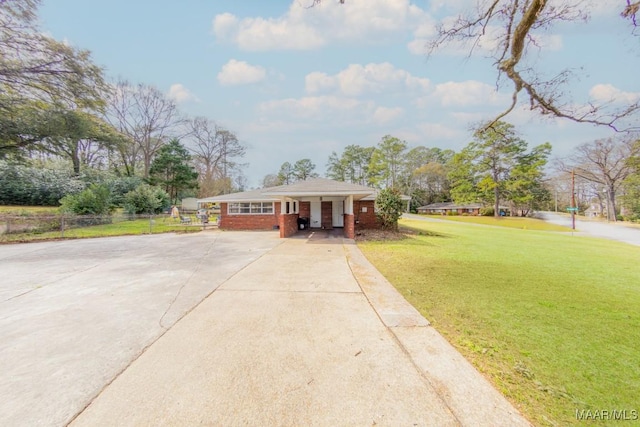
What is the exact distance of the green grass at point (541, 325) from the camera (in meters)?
2.12

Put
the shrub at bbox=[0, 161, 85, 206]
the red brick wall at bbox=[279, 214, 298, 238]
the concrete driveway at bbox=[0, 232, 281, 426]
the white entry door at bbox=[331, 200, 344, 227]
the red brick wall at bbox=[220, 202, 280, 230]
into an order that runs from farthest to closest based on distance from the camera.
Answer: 1. the shrub at bbox=[0, 161, 85, 206]
2. the white entry door at bbox=[331, 200, 344, 227]
3. the red brick wall at bbox=[220, 202, 280, 230]
4. the red brick wall at bbox=[279, 214, 298, 238]
5. the concrete driveway at bbox=[0, 232, 281, 426]

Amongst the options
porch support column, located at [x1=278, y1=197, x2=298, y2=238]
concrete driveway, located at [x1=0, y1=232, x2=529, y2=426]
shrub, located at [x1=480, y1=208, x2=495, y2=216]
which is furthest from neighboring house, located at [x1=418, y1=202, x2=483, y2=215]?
concrete driveway, located at [x1=0, y1=232, x2=529, y2=426]

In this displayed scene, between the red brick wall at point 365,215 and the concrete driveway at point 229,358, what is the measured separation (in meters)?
10.4

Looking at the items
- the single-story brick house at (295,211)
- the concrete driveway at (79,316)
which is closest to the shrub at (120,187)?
the single-story brick house at (295,211)

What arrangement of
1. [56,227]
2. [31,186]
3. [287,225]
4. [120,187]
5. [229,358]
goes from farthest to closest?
[120,187]
[31,186]
[56,227]
[287,225]
[229,358]

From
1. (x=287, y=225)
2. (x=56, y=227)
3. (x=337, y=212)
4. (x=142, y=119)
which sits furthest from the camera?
(x=142, y=119)

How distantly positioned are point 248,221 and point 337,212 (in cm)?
606

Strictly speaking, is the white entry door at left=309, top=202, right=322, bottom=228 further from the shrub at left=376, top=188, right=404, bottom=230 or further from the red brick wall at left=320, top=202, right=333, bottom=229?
the shrub at left=376, top=188, right=404, bottom=230

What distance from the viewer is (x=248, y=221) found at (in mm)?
15969

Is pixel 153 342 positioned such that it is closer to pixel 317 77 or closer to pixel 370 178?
pixel 317 77

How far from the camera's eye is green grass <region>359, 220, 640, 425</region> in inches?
83.7

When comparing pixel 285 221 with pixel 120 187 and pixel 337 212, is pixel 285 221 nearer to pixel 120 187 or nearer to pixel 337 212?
pixel 337 212

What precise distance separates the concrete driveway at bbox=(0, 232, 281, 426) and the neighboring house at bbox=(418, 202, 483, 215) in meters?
46.0

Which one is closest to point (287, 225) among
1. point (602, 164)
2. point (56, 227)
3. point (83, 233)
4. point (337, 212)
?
point (337, 212)
